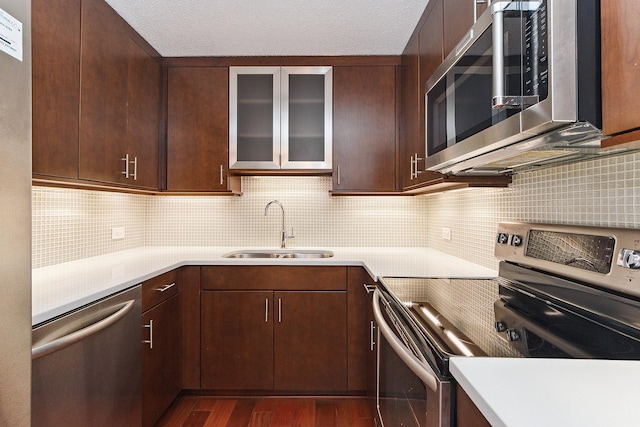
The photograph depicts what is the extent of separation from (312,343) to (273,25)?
6.21ft

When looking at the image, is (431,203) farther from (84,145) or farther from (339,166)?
(84,145)

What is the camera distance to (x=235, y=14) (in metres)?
1.94

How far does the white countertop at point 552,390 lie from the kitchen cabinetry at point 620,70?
1.44 ft

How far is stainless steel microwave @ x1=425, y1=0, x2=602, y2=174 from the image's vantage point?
2.45 ft

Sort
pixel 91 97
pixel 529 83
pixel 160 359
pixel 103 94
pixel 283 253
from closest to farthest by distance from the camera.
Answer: pixel 529 83, pixel 91 97, pixel 103 94, pixel 160 359, pixel 283 253

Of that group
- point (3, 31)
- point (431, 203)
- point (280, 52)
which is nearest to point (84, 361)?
point (3, 31)

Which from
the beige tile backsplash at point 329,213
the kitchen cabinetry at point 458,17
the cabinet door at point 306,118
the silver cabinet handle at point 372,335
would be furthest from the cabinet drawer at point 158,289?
the kitchen cabinetry at point 458,17

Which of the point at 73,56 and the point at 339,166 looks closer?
the point at 73,56

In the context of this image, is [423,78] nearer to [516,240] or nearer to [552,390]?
[516,240]

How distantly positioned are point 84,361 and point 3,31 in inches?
42.1

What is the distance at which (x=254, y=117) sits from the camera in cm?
248

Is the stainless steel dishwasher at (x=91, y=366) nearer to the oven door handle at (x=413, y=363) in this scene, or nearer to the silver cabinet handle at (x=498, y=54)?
the oven door handle at (x=413, y=363)

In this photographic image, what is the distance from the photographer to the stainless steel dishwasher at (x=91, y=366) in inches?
43.0

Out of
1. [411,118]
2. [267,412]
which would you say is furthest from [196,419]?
[411,118]
